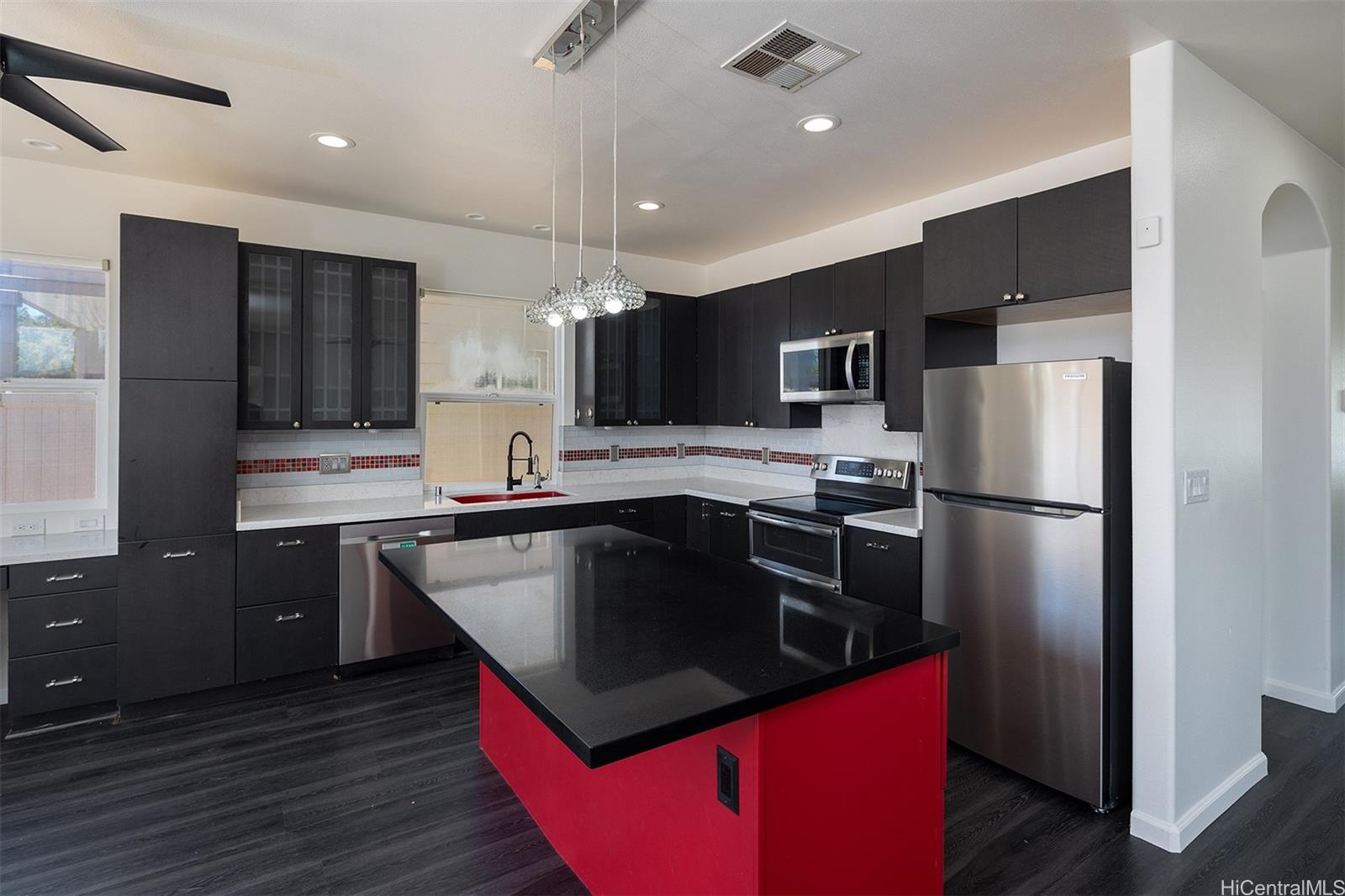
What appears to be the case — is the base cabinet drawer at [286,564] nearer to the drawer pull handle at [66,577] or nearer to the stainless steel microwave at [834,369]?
the drawer pull handle at [66,577]

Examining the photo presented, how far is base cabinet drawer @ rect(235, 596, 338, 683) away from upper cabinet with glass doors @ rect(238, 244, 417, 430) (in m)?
0.98

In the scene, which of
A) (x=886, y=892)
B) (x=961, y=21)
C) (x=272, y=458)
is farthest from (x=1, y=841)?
(x=961, y=21)

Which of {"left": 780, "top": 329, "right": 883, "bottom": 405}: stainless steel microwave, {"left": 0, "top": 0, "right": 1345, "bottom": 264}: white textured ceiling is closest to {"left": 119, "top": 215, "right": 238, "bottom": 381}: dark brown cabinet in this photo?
{"left": 0, "top": 0, "right": 1345, "bottom": 264}: white textured ceiling

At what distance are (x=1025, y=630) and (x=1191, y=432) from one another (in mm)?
912

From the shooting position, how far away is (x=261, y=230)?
396 centimetres

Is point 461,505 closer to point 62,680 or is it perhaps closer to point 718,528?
point 718,528

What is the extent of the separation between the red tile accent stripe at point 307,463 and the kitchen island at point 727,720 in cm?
234

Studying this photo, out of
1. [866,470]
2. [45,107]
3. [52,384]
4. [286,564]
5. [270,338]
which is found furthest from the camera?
[866,470]

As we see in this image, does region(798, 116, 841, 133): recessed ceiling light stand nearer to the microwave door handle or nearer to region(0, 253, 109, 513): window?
the microwave door handle

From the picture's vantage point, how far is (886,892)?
1.68 metres

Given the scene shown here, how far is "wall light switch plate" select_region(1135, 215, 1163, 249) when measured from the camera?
231 centimetres

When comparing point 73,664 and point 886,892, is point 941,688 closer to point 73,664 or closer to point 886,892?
point 886,892

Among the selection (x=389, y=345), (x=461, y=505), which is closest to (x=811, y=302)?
(x=461, y=505)

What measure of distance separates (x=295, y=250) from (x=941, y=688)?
382 centimetres
